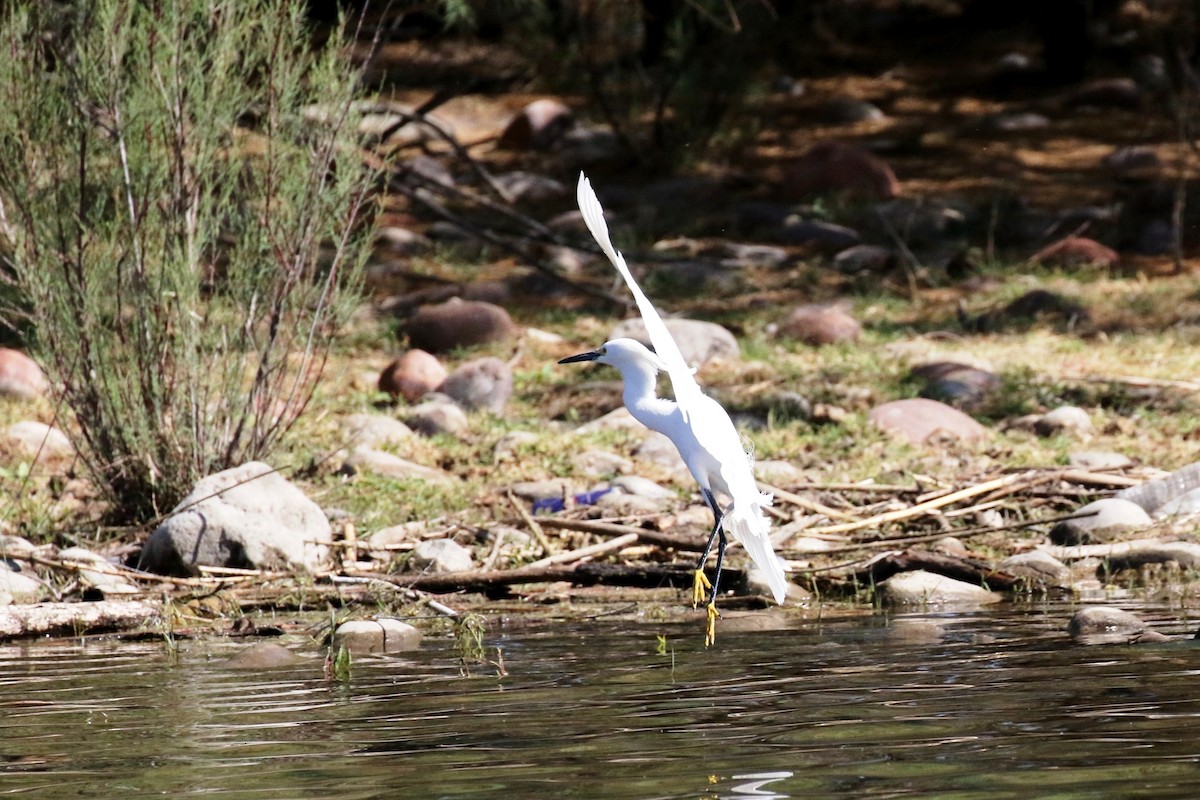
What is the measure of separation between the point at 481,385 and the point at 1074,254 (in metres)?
6.16

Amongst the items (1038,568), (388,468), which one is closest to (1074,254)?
(388,468)

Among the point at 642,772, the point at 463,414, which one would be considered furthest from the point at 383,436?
the point at 642,772

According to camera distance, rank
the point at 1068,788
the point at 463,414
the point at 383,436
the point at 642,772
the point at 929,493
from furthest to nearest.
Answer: the point at 463,414 < the point at 383,436 < the point at 929,493 < the point at 642,772 < the point at 1068,788

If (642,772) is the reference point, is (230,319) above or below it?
above

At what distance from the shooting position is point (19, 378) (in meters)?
9.97

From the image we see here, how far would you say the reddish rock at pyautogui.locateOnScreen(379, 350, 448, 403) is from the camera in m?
10.5

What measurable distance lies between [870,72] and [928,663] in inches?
732

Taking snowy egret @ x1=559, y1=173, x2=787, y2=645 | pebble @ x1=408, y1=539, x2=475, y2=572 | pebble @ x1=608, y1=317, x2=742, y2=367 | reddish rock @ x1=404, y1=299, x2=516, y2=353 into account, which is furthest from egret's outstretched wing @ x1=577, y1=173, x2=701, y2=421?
reddish rock @ x1=404, y1=299, x2=516, y2=353

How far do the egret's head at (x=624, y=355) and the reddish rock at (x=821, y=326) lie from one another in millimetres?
6929

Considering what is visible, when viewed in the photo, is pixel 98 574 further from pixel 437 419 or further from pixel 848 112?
pixel 848 112

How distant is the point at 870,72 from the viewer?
22.5m

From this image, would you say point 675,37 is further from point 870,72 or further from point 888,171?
point 870,72

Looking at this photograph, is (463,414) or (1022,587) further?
(463,414)

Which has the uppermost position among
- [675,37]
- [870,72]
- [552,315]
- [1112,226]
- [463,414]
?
[870,72]
